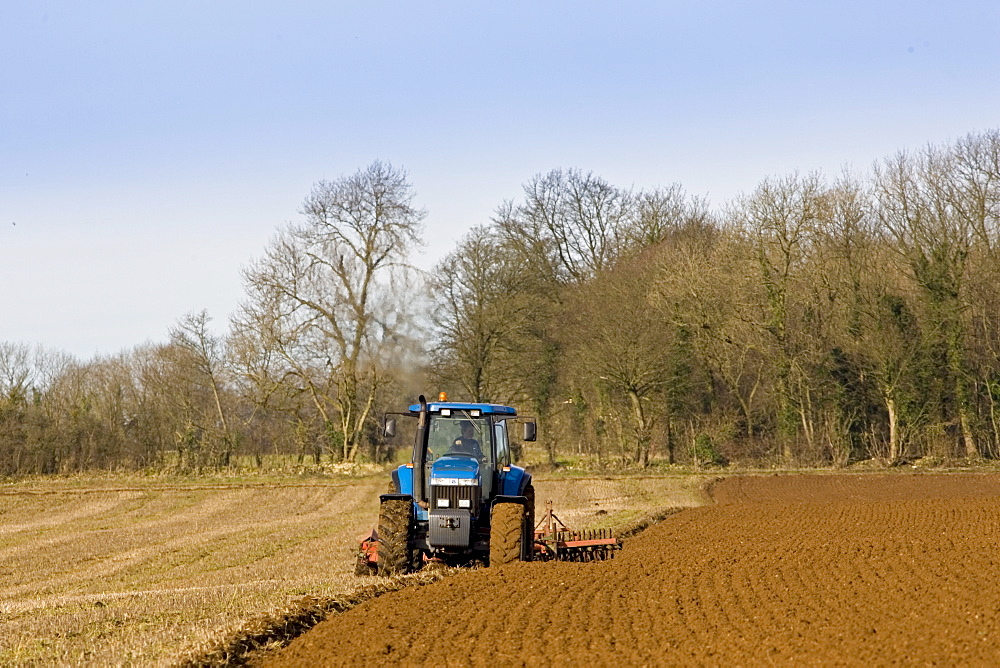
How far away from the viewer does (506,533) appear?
1230cm

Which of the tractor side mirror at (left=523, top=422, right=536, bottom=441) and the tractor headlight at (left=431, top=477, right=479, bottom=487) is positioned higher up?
the tractor side mirror at (left=523, top=422, right=536, bottom=441)

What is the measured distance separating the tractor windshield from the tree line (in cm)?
2436

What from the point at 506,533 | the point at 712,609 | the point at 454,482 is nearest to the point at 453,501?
the point at 454,482

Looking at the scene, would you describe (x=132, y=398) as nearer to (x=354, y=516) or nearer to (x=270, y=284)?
(x=270, y=284)

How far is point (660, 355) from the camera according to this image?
122 ft

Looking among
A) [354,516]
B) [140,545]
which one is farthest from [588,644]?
[354,516]

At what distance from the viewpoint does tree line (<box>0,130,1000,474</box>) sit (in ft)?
115

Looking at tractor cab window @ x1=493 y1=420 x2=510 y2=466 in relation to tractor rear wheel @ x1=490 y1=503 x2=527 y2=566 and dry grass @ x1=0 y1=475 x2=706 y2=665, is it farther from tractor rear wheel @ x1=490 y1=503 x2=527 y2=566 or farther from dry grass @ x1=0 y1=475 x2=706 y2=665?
dry grass @ x1=0 y1=475 x2=706 y2=665

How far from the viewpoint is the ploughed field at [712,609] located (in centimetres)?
746

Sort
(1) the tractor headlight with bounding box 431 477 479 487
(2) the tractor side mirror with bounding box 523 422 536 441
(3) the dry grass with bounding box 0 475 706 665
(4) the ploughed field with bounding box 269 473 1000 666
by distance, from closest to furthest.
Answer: (4) the ploughed field with bounding box 269 473 1000 666
(3) the dry grass with bounding box 0 475 706 665
(2) the tractor side mirror with bounding box 523 422 536 441
(1) the tractor headlight with bounding box 431 477 479 487

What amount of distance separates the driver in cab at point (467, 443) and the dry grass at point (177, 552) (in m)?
2.04

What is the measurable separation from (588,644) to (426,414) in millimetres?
5466

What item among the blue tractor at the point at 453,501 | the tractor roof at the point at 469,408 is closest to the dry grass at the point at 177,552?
the blue tractor at the point at 453,501

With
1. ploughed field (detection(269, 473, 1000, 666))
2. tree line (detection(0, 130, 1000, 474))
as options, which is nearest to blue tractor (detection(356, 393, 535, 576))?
ploughed field (detection(269, 473, 1000, 666))
